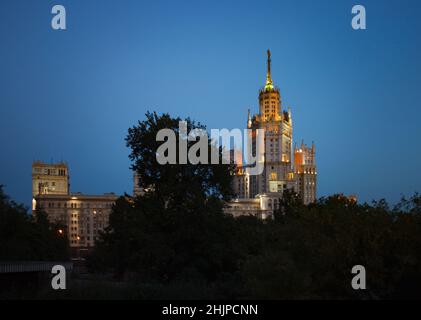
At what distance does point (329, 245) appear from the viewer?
28.4 m

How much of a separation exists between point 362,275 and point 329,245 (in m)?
2.45

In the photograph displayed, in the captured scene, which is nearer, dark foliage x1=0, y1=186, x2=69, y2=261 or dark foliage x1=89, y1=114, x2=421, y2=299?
dark foliage x1=89, y1=114, x2=421, y2=299

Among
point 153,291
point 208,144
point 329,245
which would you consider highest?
point 208,144

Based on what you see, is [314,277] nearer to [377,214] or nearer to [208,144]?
[377,214]

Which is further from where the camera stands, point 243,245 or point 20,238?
point 20,238

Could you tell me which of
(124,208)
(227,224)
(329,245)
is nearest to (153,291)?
(329,245)

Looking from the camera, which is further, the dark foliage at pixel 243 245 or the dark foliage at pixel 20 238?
the dark foliage at pixel 20 238

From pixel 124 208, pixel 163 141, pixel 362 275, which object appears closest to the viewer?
pixel 362 275

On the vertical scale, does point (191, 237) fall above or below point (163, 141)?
below
